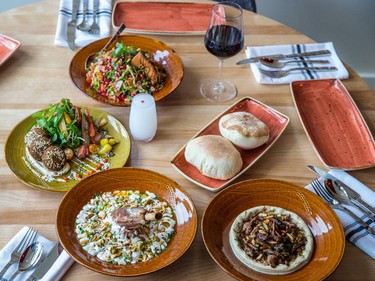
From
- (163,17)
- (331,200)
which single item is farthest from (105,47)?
(331,200)

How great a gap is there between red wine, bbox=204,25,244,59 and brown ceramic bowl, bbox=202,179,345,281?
49 cm

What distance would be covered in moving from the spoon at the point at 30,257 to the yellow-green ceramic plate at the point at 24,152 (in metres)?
0.18

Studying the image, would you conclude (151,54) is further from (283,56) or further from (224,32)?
(283,56)

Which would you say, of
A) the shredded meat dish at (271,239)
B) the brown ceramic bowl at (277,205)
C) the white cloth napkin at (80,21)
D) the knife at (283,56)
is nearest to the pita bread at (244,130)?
the brown ceramic bowl at (277,205)

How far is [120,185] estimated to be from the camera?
4.27ft

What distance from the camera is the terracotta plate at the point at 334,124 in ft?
4.80

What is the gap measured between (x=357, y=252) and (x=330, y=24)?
2.19m

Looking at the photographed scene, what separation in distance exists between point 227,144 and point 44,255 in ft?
1.91

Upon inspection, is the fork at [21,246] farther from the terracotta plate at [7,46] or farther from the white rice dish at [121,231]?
the terracotta plate at [7,46]

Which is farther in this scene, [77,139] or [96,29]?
[96,29]

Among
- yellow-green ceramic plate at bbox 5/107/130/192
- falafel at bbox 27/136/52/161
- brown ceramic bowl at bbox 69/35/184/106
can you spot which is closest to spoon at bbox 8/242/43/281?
yellow-green ceramic plate at bbox 5/107/130/192

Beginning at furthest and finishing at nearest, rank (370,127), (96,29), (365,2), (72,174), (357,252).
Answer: (365,2) < (96,29) < (370,127) < (72,174) < (357,252)

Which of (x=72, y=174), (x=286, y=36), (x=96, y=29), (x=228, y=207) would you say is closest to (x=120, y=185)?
(x=72, y=174)

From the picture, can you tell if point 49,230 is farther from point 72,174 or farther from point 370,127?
point 370,127
